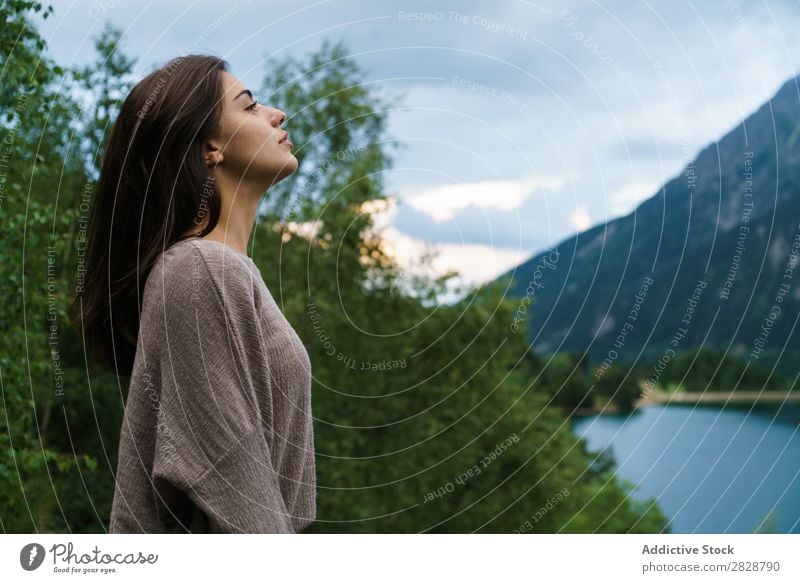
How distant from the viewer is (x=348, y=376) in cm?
2147

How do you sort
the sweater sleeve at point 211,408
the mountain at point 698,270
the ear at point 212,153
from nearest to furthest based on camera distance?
the sweater sleeve at point 211,408 < the ear at point 212,153 < the mountain at point 698,270

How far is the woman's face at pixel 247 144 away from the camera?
3088 mm

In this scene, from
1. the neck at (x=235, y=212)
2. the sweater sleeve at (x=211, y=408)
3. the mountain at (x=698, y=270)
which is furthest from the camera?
the mountain at (x=698, y=270)

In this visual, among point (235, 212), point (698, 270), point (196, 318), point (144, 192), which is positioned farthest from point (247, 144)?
point (698, 270)

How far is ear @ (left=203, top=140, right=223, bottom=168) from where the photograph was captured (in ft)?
10.1

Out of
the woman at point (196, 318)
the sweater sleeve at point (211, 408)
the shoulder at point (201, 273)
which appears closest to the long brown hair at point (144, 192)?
the woman at point (196, 318)

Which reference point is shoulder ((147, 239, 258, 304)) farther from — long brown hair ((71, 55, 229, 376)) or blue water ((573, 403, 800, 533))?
blue water ((573, 403, 800, 533))

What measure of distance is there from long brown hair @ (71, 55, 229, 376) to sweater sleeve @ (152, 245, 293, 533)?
0.29m

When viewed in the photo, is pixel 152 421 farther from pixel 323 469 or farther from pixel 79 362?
pixel 79 362

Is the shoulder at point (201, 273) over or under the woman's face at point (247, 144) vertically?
under

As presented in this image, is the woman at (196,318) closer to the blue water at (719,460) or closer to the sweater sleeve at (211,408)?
the sweater sleeve at (211,408)

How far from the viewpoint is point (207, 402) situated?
2648 millimetres

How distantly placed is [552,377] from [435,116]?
2452 centimetres
